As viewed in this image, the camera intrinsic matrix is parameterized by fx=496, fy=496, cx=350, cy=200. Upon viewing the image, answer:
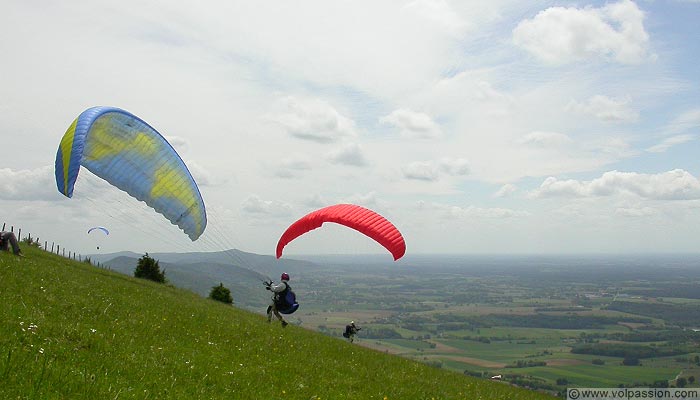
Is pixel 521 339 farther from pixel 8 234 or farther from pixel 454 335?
pixel 8 234

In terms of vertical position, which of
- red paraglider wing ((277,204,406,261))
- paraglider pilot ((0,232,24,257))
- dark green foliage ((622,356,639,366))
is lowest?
dark green foliage ((622,356,639,366))

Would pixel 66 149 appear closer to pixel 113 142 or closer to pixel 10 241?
pixel 113 142

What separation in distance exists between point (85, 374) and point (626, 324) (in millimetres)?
203172

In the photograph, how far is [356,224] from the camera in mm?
18500

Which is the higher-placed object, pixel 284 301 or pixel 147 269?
pixel 284 301

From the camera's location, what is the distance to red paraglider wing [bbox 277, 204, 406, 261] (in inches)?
726

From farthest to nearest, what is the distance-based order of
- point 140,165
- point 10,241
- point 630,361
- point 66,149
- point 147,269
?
point 630,361, point 147,269, point 10,241, point 140,165, point 66,149

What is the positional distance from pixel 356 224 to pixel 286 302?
418 cm

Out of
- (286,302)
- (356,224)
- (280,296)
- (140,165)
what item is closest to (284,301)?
(286,302)

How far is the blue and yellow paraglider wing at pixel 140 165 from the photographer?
20.0m

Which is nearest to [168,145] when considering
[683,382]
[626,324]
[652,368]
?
[683,382]

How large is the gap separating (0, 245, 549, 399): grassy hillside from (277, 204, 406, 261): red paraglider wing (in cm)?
407

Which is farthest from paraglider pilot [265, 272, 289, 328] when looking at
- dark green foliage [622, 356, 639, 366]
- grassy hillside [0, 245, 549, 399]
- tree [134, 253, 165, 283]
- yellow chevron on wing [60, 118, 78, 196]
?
dark green foliage [622, 356, 639, 366]

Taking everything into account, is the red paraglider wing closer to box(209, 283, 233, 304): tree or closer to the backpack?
the backpack
